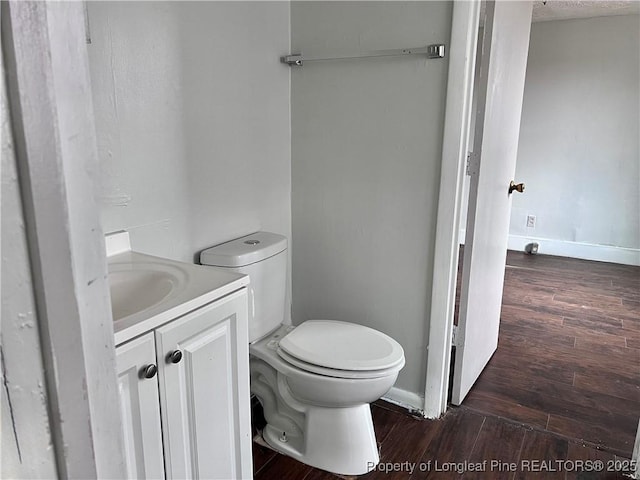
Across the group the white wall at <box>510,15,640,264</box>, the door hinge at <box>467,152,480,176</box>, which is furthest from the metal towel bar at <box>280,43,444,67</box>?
the white wall at <box>510,15,640,264</box>

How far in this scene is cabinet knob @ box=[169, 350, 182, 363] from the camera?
105 centimetres

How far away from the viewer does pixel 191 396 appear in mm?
1127

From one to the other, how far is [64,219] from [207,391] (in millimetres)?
865

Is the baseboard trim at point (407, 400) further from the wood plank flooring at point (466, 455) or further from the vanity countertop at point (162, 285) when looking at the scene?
the vanity countertop at point (162, 285)

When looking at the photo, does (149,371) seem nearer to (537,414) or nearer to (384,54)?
(384,54)

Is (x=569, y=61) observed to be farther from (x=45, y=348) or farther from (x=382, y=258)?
(x=45, y=348)

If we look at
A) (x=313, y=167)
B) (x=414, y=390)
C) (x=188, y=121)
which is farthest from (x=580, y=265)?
(x=188, y=121)

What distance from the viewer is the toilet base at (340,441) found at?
1.69m

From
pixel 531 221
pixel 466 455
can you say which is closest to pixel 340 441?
pixel 466 455

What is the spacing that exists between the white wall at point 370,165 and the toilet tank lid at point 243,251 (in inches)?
13.4

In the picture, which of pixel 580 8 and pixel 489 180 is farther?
pixel 580 8

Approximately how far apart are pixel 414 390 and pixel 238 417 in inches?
39.2

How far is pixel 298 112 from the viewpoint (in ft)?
6.91

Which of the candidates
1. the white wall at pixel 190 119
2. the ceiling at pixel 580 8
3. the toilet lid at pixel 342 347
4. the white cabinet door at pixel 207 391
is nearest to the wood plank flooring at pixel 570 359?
the toilet lid at pixel 342 347
